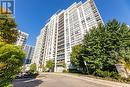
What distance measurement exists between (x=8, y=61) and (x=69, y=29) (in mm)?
124410

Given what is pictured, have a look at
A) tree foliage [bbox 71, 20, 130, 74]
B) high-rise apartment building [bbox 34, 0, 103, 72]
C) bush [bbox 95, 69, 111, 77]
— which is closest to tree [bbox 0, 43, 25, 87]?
bush [bbox 95, 69, 111, 77]

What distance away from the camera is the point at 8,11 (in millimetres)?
13797

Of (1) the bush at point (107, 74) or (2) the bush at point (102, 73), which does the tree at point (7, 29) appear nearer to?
(1) the bush at point (107, 74)

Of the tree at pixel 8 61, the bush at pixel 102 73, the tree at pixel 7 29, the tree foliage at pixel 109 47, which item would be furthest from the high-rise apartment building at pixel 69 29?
the tree at pixel 8 61

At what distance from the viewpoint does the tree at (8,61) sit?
410 inches

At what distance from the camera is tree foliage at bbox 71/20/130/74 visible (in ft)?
104

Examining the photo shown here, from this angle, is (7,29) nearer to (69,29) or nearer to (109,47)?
(109,47)

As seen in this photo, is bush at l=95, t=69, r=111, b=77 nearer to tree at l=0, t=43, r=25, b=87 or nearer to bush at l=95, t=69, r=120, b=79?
bush at l=95, t=69, r=120, b=79

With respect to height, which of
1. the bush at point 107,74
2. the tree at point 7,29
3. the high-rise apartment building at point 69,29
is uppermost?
the high-rise apartment building at point 69,29

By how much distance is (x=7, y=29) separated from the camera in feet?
47.2

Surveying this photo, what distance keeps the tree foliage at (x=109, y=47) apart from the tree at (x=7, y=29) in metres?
21.7

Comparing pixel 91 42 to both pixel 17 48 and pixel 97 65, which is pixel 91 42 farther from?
pixel 17 48

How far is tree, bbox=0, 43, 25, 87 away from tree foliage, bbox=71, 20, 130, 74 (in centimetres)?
2348

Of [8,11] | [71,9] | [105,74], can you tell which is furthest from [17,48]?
[71,9]
